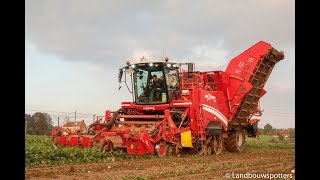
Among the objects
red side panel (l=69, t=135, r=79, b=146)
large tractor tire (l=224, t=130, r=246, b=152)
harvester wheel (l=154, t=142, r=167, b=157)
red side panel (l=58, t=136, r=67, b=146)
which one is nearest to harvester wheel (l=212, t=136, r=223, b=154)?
large tractor tire (l=224, t=130, r=246, b=152)

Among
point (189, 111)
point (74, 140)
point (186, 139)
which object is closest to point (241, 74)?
point (189, 111)

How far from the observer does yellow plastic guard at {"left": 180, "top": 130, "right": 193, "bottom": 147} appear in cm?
1491

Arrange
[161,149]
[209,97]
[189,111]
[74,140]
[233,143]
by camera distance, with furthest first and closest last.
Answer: [233,143] → [209,97] → [189,111] → [74,140] → [161,149]

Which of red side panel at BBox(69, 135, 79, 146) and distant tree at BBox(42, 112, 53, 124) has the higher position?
distant tree at BBox(42, 112, 53, 124)

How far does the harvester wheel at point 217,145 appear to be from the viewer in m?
16.9

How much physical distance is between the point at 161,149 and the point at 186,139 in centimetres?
152

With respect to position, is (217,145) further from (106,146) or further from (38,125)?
(38,125)

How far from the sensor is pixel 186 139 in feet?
49.5

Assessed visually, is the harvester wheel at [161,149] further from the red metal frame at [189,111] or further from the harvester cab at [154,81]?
the harvester cab at [154,81]

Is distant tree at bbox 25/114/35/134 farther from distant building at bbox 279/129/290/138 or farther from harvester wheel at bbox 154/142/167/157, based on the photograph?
distant building at bbox 279/129/290/138

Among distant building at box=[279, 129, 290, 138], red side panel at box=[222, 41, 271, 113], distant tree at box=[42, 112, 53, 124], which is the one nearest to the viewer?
red side panel at box=[222, 41, 271, 113]

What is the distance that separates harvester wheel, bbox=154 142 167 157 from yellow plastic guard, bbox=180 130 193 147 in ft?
3.57

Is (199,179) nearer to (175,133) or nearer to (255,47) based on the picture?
(175,133)

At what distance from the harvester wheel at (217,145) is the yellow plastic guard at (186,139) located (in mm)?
2028
